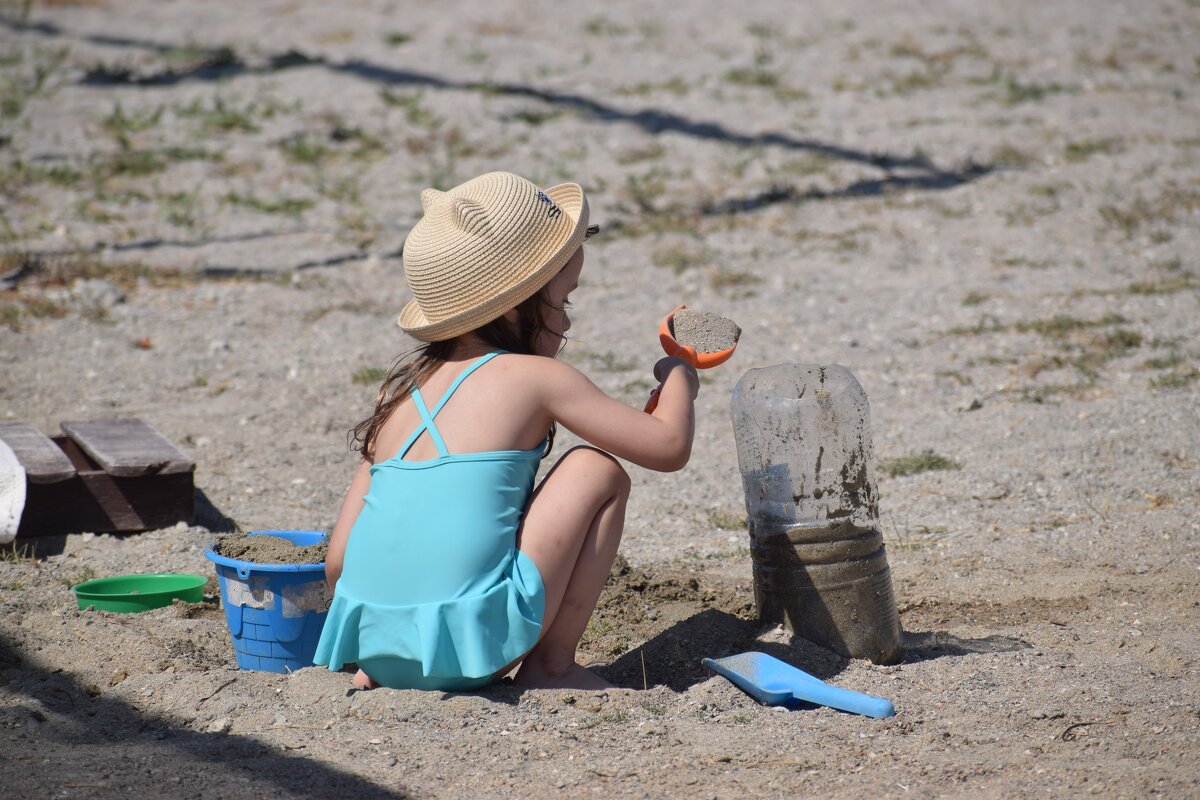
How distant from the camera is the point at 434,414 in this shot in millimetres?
2898

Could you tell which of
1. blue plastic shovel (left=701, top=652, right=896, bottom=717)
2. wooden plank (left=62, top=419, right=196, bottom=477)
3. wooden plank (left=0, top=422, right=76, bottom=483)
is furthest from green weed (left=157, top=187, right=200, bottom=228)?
blue plastic shovel (left=701, top=652, right=896, bottom=717)

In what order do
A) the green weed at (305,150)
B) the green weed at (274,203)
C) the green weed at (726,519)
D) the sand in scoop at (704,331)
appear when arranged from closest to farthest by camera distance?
1. the sand in scoop at (704,331)
2. the green weed at (726,519)
3. the green weed at (274,203)
4. the green weed at (305,150)

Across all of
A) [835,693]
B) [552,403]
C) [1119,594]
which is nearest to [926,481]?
[1119,594]

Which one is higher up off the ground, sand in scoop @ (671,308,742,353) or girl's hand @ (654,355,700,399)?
sand in scoop @ (671,308,742,353)

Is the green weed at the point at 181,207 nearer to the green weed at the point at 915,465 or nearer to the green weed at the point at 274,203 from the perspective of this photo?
the green weed at the point at 274,203

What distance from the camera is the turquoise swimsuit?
2.82 metres

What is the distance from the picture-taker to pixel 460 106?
34.2ft

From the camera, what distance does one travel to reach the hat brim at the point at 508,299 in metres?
2.89

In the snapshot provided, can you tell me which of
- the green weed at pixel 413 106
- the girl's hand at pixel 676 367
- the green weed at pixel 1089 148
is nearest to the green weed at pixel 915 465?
the girl's hand at pixel 676 367

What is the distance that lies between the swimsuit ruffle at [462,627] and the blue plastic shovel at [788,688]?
1.80 feet

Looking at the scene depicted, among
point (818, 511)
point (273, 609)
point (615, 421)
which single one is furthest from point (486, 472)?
point (818, 511)

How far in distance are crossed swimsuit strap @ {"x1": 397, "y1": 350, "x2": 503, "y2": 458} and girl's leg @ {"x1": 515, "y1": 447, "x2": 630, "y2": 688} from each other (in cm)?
27

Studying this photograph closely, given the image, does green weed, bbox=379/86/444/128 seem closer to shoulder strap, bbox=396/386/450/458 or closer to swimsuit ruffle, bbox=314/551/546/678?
shoulder strap, bbox=396/386/450/458

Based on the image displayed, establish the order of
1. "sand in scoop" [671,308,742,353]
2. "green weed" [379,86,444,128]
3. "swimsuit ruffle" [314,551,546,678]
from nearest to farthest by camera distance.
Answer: "swimsuit ruffle" [314,551,546,678]
"sand in scoop" [671,308,742,353]
"green weed" [379,86,444,128]
